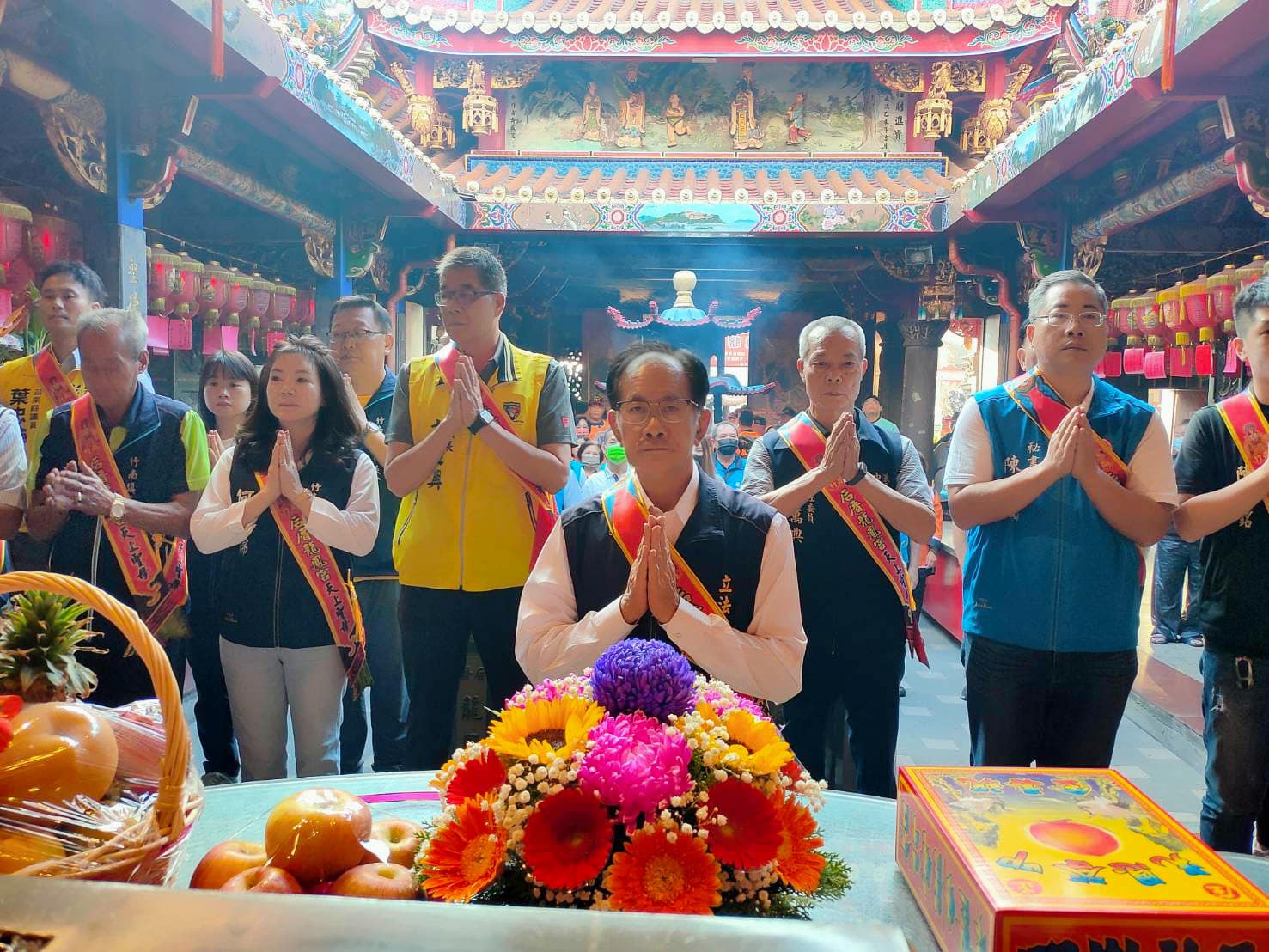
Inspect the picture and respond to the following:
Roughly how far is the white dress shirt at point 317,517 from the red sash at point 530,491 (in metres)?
0.38

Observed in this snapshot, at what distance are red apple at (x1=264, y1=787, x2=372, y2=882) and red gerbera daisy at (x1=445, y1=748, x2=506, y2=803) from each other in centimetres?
17

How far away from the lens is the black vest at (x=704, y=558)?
5.90ft

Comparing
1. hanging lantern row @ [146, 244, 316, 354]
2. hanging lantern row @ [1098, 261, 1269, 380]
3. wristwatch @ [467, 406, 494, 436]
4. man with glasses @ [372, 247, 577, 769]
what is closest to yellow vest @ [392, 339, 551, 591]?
man with glasses @ [372, 247, 577, 769]

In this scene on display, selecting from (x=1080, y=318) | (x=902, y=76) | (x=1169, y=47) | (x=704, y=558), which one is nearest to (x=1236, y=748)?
(x=1080, y=318)

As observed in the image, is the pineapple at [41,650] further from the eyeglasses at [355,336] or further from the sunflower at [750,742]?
the eyeglasses at [355,336]

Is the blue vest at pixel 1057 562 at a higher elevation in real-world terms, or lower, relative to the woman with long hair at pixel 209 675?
higher

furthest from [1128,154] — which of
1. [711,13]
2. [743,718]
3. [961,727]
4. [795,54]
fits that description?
[743,718]

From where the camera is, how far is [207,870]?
1.10m

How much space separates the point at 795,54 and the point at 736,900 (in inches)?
368

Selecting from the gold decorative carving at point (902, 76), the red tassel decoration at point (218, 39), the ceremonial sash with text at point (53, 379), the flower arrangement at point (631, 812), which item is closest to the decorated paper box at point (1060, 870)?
the flower arrangement at point (631, 812)

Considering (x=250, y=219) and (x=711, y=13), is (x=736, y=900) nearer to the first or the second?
(x=250, y=219)

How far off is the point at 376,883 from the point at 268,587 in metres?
1.65

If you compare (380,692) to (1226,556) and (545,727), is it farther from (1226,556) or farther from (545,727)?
(1226,556)

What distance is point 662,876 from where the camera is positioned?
36.9 inches
